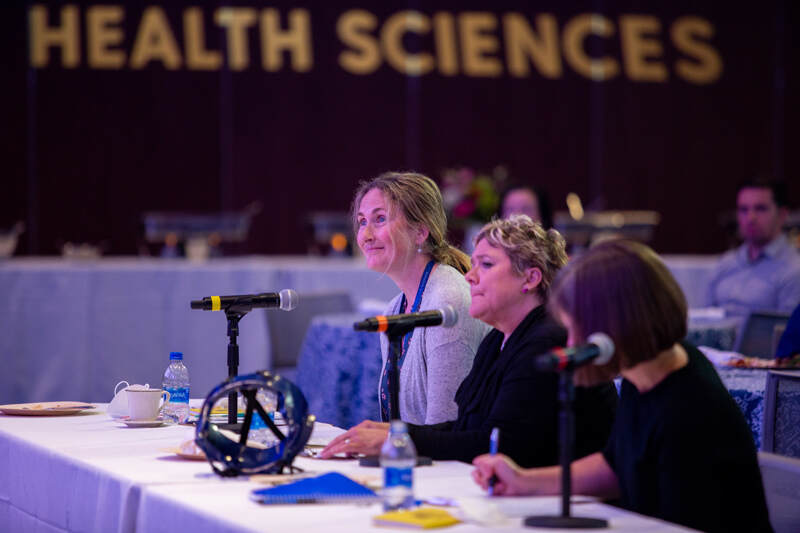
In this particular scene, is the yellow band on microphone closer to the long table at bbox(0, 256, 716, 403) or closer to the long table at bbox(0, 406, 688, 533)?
the long table at bbox(0, 406, 688, 533)

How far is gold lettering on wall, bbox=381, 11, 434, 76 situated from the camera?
350 inches

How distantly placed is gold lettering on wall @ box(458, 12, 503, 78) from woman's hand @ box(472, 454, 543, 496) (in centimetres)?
752

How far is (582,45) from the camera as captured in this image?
Answer: 30.3 feet

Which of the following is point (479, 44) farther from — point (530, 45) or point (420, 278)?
point (420, 278)

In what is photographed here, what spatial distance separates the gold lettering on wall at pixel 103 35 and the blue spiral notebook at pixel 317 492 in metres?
7.15

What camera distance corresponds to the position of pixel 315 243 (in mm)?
8766

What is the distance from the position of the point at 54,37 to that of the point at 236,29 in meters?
1.36

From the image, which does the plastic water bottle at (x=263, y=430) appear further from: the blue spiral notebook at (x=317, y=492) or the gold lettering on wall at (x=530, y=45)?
the gold lettering on wall at (x=530, y=45)

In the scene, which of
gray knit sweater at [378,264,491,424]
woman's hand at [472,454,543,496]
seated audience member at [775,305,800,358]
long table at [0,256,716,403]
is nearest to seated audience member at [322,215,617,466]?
gray knit sweater at [378,264,491,424]

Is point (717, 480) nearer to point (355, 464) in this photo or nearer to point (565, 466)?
point (565, 466)

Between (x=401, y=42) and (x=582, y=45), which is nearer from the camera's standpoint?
(x=401, y=42)

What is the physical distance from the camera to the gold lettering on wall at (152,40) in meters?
8.41

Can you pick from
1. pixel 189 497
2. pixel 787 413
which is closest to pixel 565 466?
pixel 189 497

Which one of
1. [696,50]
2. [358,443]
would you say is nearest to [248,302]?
[358,443]
